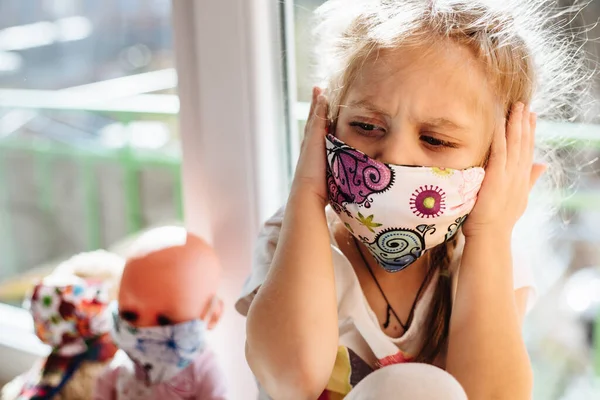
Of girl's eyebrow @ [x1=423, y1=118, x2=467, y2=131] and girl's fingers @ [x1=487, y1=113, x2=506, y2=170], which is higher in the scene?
girl's eyebrow @ [x1=423, y1=118, x2=467, y2=131]

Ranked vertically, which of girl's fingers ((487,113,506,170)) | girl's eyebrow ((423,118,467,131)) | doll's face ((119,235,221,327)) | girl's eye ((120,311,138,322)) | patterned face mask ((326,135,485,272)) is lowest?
girl's eye ((120,311,138,322))

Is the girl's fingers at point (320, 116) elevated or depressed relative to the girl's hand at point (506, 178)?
elevated

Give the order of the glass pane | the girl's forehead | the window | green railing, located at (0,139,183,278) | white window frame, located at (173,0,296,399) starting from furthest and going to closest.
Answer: green railing, located at (0,139,183,278), the glass pane, white window frame, located at (173,0,296,399), the window, the girl's forehead

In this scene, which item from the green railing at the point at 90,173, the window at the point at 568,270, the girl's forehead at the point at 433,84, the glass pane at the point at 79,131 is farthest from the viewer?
the green railing at the point at 90,173

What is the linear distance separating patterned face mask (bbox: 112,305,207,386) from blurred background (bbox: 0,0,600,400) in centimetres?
32

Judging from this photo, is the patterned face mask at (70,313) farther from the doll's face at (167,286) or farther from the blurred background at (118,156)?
the blurred background at (118,156)

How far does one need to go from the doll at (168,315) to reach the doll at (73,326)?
0.11 metres

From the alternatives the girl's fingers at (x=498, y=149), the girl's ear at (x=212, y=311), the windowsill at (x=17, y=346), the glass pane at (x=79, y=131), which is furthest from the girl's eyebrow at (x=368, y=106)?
the windowsill at (x=17, y=346)

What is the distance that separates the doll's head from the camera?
1.02m

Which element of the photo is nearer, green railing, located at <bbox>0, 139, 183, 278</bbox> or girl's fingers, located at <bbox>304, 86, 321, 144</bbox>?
A: girl's fingers, located at <bbox>304, 86, 321, 144</bbox>

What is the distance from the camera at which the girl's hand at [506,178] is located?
0.80 meters

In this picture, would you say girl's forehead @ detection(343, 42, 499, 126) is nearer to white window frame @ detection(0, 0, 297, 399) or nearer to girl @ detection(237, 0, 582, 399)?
girl @ detection(237, 0, 582, 399)

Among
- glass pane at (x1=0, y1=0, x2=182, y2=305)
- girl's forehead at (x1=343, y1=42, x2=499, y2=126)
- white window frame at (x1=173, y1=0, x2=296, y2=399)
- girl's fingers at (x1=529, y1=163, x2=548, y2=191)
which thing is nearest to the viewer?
girl's forehead at (x1=343, y1=42, x2=499, y2=126)

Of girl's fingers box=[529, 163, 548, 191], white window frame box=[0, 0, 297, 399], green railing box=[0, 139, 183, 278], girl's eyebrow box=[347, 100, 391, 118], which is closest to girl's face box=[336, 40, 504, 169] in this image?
girl's eyebrow box=[347, 100, 391, 118]
